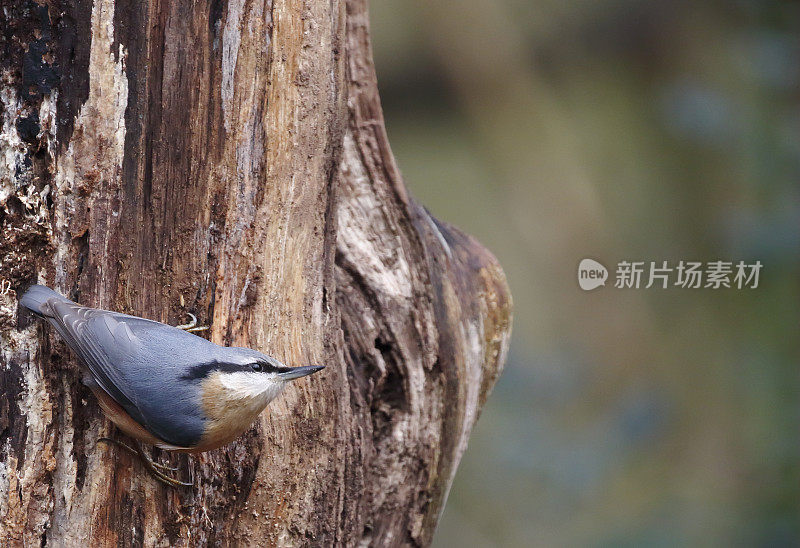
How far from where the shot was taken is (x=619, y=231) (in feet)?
11.9

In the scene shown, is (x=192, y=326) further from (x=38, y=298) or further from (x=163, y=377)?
(x=38, y=298)

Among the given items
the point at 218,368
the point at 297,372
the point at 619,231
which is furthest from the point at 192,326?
the point at 619,231

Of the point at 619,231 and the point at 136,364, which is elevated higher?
the point at 619,231

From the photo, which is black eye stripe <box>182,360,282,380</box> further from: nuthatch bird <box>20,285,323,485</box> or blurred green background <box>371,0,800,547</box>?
blurred green background <box>371,0,800,547</box>

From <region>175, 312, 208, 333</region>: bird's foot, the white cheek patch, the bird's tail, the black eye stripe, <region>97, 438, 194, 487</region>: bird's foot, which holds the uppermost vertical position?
the bird's tail

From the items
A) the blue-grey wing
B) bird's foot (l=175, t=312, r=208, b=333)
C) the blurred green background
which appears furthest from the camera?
the blurred green background

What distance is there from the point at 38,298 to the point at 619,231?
294 centimetres

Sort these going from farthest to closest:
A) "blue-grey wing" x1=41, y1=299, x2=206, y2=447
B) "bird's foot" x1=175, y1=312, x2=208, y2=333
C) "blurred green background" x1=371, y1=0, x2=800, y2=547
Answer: "blurred green background" x1=371, y1=0, x2=800, y2=547 → "bird's foot" x1=175, y1=312, x2=208, y2=333 → "blue-grey wing" x1=41, y1=299, x2=206, y2=447

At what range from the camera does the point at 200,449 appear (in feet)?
4.17

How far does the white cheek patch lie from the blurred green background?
2.22 m

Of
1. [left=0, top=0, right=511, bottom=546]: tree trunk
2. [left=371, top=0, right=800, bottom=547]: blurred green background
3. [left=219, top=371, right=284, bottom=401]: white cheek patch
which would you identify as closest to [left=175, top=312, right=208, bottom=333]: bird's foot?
[left=0, top=0, right=511, bottom=546]: tree trunk

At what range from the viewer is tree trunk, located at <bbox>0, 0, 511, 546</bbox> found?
1.25 metres

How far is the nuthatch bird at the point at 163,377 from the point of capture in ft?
4.00

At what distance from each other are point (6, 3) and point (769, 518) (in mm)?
3394
